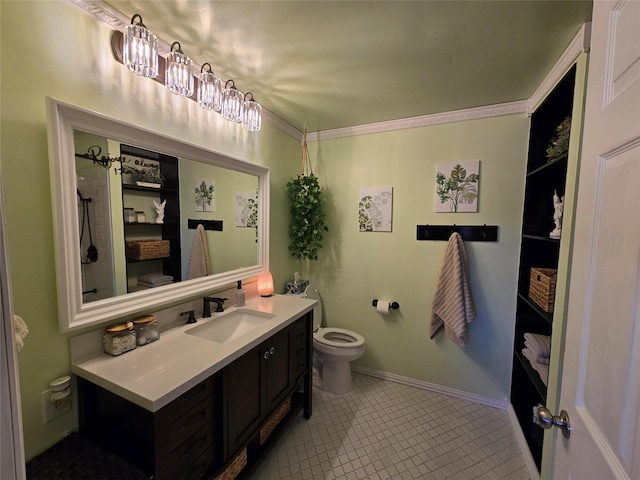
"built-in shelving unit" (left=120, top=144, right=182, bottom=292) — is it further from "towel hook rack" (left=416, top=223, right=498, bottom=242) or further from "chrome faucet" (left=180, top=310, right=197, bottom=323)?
"towel hook rack" (left=416, top=223, right=498, bottom=242)

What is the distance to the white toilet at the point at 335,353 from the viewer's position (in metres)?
2.18

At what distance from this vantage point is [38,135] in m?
0.95

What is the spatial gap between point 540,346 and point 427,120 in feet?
5.94

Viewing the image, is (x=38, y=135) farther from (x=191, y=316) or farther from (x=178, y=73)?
(x=191, y=316)

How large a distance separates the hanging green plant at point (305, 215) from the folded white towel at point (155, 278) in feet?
3.92

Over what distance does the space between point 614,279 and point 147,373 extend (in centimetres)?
144

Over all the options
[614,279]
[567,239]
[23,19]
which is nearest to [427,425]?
[567,239]

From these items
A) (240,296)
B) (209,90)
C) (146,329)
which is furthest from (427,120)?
(146,329)

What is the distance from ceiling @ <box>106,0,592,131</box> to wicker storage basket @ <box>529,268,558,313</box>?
1221 mm

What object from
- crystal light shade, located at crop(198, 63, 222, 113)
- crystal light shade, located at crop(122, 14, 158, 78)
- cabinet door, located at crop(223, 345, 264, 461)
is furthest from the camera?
crystal light shade, located at crop(198, 63, 222, 113)

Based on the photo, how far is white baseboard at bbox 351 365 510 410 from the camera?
2145mm

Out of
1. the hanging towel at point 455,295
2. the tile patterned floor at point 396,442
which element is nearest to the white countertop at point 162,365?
the tile patterned floor at point 396,442


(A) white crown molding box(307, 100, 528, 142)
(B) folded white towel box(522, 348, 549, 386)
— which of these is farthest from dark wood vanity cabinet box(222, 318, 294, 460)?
(A) white crown molding box(307, 100, 528, 142)

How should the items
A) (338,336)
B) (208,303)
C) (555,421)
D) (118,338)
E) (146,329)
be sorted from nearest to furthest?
(555,421) < (118,338) < (146,329) < (208,303) < (338,336)
